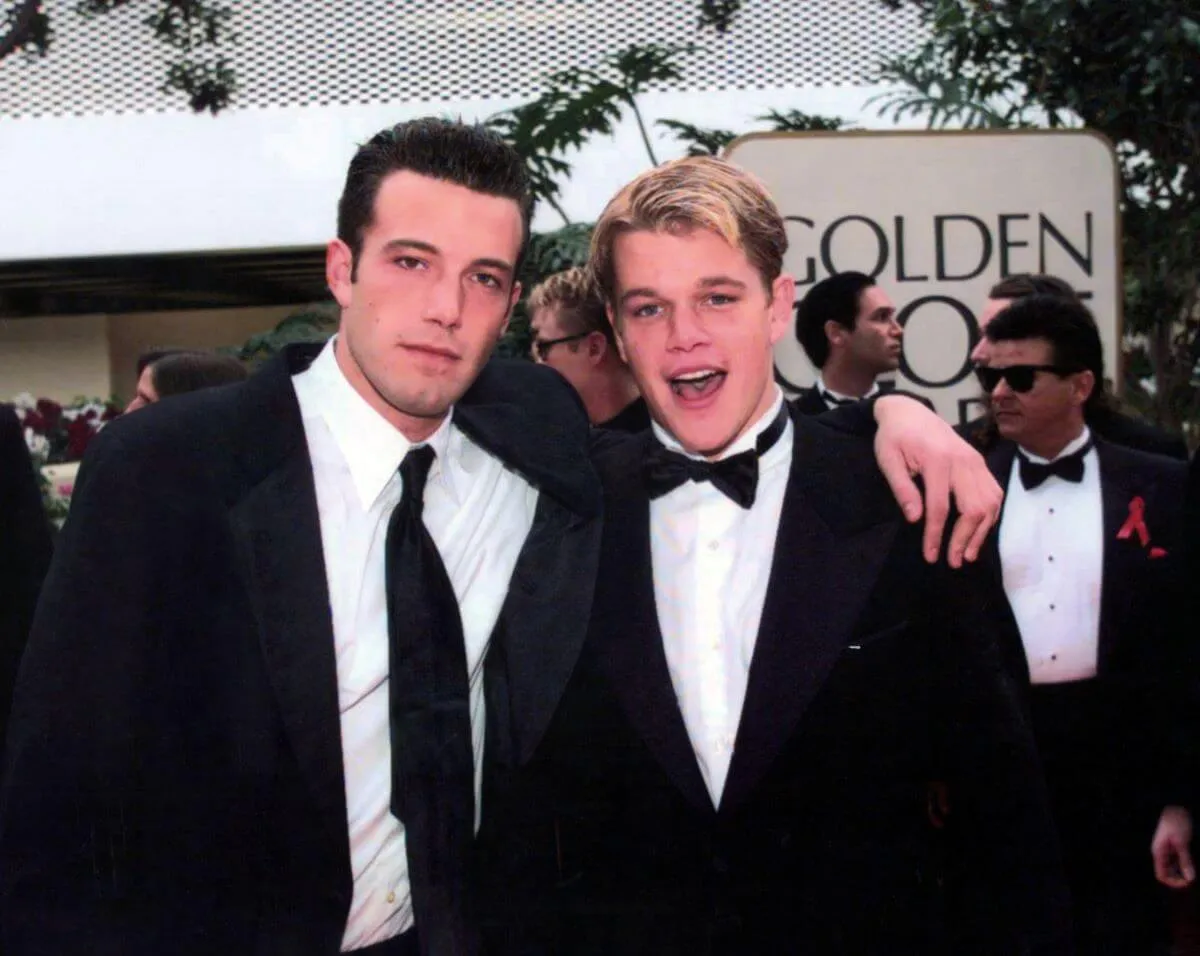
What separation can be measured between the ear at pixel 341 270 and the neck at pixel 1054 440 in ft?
8.75

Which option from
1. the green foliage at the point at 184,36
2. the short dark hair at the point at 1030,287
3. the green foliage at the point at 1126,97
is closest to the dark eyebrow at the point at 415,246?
the short dark hair at the point at 1030,287

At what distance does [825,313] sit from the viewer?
17.7 feet

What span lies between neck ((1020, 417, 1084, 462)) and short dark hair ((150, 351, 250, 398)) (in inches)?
101

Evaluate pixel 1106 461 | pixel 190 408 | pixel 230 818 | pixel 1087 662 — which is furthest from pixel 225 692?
pixel 1106 461

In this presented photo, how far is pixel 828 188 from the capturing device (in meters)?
4.18

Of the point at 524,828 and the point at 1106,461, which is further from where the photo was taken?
the point at 1106,461

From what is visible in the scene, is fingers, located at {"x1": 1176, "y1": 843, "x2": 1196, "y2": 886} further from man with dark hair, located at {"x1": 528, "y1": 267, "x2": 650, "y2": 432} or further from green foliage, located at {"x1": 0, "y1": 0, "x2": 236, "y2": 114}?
green foliage, located at {"x1": 0, "y1": 0, "x2": 236, "y2": 114}

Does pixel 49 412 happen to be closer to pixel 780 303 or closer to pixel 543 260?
pixel 543 260

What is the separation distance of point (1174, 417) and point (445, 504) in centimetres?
555

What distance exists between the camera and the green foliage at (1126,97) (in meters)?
6.36

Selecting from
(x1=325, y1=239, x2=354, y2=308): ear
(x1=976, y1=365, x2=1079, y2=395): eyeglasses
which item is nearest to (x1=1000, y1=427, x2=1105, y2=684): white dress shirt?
(x1=976, y1=365, x2=1079, y2=395): eyeglasses

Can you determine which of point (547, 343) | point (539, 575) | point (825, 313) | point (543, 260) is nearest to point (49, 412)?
point (543, 260)

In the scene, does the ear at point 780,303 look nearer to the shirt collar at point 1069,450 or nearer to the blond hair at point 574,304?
the shirt collar at point 1069,450

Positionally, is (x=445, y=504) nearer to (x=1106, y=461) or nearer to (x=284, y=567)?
(x=284, y=567)
